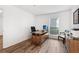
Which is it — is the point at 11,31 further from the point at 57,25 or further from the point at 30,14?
the point at 57,25

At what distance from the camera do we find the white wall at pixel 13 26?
166 inches

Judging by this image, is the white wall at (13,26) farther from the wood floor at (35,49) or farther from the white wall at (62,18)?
the white wall at (62,18)

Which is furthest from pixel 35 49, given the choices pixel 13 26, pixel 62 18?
pixel 62 18

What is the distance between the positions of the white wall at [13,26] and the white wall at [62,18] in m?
1.22

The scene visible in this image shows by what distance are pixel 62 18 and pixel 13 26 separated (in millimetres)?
3556

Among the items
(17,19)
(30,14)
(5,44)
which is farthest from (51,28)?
(5,44)

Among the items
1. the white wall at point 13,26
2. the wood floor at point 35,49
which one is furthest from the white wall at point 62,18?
the wood floor at point 35,49

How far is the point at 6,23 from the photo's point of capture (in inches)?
167

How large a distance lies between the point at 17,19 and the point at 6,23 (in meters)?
1.06

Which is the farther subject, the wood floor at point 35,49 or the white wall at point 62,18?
the white wall at point 62,18

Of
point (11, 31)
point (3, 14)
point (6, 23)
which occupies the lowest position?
point (11, 31)

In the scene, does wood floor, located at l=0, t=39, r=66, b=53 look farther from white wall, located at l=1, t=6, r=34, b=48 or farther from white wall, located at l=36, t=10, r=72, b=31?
white wall, located at l=36, t=10, r=72, b=31

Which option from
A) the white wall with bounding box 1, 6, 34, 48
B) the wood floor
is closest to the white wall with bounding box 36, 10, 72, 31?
the white wall with bounding box 1, 6, 34, 48

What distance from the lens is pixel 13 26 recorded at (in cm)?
482
